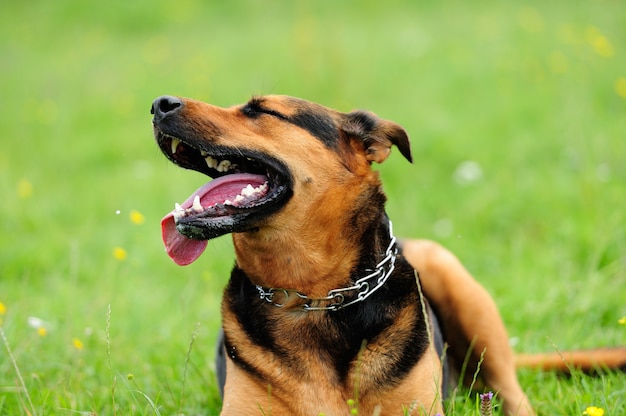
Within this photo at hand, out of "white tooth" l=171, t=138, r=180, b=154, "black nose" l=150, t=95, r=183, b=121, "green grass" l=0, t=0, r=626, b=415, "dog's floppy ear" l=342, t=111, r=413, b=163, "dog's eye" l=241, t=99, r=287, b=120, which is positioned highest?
"black nose" l=150, t=95, r=183, b=121

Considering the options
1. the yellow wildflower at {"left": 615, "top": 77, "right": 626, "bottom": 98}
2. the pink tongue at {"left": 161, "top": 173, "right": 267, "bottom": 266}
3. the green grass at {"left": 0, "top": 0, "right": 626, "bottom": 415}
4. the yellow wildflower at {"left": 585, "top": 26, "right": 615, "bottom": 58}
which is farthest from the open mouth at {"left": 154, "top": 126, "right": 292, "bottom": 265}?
the yellow wildflower at {"left": 585, "top": 26, "right": 615, "bottom": 58}

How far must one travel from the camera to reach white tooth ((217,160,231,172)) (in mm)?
3852

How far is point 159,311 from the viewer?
6.13 m

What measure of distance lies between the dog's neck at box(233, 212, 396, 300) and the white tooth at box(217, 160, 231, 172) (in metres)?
0.36

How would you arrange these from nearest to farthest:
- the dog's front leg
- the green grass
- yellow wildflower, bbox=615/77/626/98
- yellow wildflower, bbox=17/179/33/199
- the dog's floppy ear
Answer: the dog's floppy ear → the dog's front leg → the green grass → yellow wildflower, bbox=17/179/33/199 → yellow wildflower, bbox=615/77/626/98

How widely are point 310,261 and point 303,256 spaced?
42mm

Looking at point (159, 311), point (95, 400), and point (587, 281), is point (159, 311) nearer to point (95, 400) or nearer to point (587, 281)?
point (95, 400)

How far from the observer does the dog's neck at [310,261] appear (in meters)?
3.68

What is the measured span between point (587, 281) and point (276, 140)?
10.7 ft

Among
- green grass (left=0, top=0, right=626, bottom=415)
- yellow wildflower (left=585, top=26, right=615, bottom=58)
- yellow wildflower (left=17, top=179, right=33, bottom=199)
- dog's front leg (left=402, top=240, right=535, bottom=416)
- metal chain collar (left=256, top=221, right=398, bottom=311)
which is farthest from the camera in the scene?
yellow wildflower (left=585, top=26, right=615, bottom=58)

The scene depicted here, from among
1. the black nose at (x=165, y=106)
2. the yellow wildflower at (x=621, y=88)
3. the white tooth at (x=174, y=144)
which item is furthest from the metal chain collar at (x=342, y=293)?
the yellow wildflower at (x=621, y=88)

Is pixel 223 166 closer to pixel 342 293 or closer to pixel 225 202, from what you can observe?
pixel 225 202

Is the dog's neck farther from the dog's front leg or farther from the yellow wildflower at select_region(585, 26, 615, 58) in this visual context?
the yellow wildflower at select_region(585, 26, 615, 58)

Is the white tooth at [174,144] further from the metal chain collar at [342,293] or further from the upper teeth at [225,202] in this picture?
the metal chain collar at [342,293]
